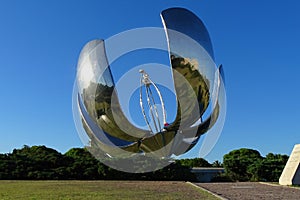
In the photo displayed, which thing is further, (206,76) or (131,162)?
(131,162)

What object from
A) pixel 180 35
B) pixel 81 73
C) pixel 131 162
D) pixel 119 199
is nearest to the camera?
pixel 119 199

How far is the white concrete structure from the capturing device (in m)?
16.5

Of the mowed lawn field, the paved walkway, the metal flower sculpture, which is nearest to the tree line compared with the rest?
the metal flower sculpture

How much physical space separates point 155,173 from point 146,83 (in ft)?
29.5

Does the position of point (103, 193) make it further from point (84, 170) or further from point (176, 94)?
point (84, 170)

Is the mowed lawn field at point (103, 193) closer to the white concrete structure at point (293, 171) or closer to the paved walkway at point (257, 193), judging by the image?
the paved walkway at point (257, 193)

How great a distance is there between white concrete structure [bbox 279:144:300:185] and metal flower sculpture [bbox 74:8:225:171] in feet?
13.6

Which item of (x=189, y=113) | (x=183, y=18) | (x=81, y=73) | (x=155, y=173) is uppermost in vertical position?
(x=183, y=18)

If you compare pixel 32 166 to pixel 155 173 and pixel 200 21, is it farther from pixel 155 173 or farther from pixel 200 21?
pixel 200 21

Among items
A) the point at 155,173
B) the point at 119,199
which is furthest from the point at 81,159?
the point at 119,199

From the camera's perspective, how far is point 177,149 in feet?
59.2

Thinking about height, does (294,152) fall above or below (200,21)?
below

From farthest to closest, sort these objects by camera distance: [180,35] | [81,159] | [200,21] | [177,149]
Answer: [81,159], [177,149], [200,21], [180,35]

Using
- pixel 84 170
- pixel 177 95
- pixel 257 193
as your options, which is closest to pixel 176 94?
pixel 177 95
